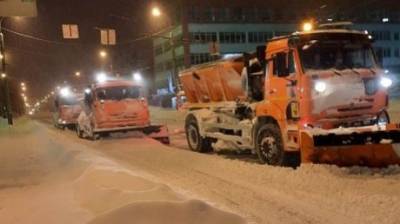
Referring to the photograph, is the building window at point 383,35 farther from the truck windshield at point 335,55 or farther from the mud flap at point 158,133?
the truck windshield at point 335,55

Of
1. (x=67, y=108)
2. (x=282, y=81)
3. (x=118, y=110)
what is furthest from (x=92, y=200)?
(x=67, y=108)

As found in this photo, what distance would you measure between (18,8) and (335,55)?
21933 millimetres

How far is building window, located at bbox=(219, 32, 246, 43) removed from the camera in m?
75.5

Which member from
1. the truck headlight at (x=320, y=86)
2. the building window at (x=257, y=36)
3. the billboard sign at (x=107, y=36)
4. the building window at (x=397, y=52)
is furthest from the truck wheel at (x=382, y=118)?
the building window at (x=397, y=52)

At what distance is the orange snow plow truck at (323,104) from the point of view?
1105cm

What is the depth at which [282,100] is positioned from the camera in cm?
1227

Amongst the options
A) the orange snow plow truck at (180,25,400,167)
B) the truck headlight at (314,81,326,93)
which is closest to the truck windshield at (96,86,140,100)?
the orange snow plow truck at (180,25,400,167)

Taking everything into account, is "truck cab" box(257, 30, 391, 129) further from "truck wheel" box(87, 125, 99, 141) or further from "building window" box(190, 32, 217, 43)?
"building window" box(190, 32, 217, 43)

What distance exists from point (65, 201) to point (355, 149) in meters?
5.90

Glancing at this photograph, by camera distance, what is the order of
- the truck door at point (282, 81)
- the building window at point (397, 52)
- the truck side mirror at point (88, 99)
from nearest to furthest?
1. the truck door at point (282, 81)
2. the truck side mirror at point (88, 99)
3. the building window at point (397, 52)

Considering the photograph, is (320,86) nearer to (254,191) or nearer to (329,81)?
(329,81)

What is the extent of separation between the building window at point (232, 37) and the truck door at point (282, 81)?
63077mm

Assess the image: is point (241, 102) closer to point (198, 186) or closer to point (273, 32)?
point (198, 186)

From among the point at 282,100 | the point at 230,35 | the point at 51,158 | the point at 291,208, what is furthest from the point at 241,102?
the point at 230,35
